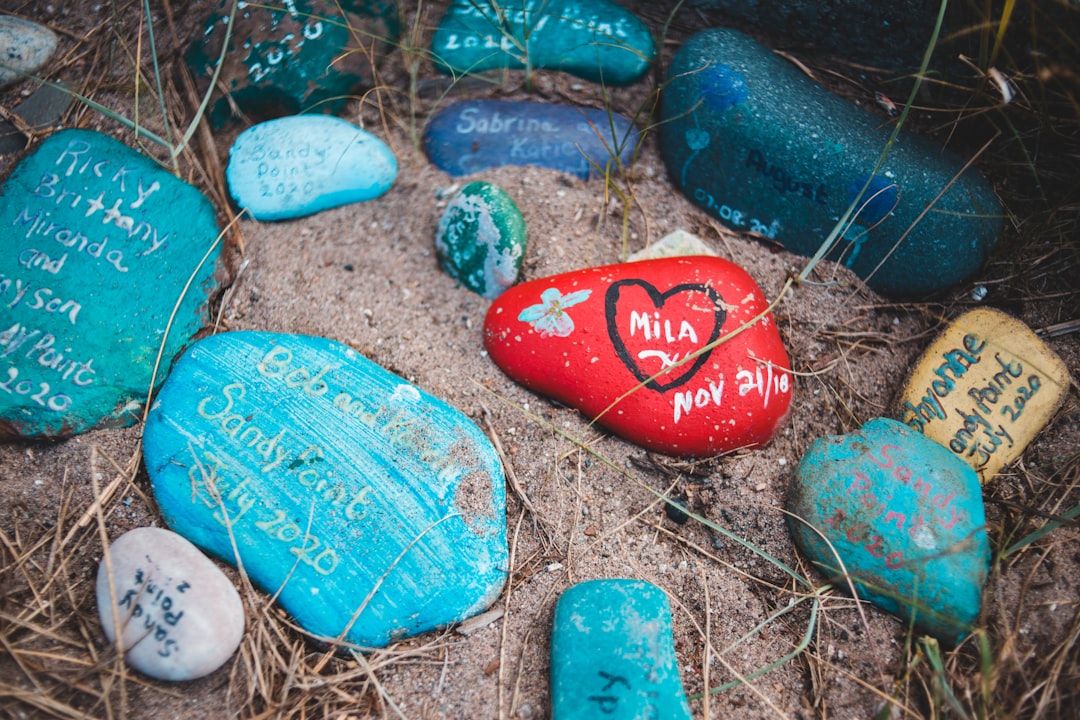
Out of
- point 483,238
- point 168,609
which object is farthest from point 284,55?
point 168,609

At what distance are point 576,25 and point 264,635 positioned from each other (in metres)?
1.78

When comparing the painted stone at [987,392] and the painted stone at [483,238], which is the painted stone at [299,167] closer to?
the painted stone at [483,238]

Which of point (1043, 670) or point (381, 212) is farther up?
point (381, 212)

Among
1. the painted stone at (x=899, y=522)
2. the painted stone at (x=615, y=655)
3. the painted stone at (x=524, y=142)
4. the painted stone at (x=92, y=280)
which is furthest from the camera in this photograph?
the painted stone at (x=524, y=142)

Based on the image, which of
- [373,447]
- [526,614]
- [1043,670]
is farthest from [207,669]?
[1043,670]

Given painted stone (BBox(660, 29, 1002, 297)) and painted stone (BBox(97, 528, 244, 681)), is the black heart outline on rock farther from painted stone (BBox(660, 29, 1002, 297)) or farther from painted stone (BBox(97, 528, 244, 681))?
painted stone (BBox(97, 528, 244, 681))

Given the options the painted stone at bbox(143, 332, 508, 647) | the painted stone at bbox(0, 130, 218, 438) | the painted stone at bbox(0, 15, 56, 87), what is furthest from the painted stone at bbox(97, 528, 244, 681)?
the painted stone at bbox(0, 15, 56, 87)

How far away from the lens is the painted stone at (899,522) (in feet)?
4.44

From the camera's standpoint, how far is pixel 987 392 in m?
1.58

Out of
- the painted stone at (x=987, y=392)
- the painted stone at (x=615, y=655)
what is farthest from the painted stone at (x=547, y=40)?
the painted stone at (x=615, y=655)

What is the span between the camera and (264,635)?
1346 mm

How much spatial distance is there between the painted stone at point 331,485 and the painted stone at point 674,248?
655mm

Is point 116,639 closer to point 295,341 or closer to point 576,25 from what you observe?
point 295,341

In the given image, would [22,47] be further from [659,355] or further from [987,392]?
[987,392]
